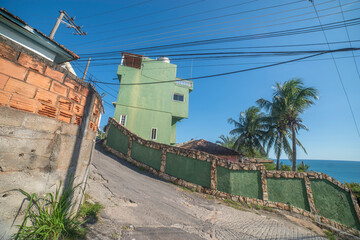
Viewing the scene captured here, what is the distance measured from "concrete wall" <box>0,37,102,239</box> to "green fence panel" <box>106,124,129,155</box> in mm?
7904

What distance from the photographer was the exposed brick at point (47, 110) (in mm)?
1880

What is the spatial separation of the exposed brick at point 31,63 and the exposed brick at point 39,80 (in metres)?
0.08

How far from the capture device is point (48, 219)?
1.80 metres

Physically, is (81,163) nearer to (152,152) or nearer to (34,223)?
(34,223)

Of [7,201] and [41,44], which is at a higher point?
[41,44]

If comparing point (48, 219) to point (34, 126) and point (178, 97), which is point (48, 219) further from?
point (178, 97)

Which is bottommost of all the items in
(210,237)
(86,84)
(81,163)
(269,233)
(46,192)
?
(269,233)

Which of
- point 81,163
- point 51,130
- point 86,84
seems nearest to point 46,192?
point 81,163

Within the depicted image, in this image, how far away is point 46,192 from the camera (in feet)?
6.21

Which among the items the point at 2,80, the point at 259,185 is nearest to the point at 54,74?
the point at 2,80

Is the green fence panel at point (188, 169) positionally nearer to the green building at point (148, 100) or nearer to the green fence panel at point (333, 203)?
the green fence panel at point (333, 203)

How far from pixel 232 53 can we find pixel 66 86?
6.45 m

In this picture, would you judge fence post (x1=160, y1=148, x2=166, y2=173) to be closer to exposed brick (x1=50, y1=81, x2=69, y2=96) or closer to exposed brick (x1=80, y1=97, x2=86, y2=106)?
exposed brick (x1=80, y1=97, x2=86, y2=106)

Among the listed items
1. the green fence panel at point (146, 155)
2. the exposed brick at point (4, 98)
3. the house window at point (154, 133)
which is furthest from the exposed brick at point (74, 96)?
the house window at point (154, 133)
